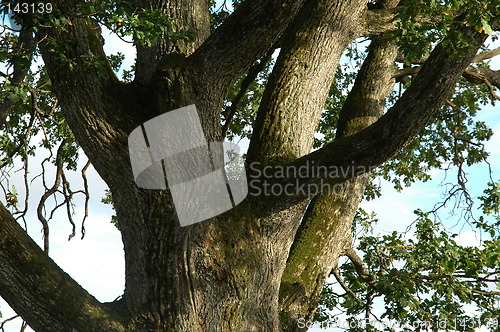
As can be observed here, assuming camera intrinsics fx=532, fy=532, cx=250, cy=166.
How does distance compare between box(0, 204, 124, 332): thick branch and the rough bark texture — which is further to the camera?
the rough bark texture

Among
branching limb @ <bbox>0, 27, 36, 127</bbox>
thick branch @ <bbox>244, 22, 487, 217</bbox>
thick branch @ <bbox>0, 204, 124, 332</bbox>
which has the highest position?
branching limb @ <bbox>0, 27, 36, 127</bbox>

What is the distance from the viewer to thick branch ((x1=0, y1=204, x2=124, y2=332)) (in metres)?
4.23

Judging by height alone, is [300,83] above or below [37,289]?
above

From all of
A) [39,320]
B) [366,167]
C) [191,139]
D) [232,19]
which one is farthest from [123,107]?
[366,167]

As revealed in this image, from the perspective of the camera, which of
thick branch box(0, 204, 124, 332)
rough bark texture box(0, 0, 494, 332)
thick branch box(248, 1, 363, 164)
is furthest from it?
thick branch box(248, 1, 363, 164)

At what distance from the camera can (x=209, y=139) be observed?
508cm

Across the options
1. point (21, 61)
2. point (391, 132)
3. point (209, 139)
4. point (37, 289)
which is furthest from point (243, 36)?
point (37, 289)

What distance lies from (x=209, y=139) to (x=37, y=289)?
1.99 m

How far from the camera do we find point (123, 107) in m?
4.94

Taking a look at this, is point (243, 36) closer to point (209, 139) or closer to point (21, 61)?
point (209, 139)

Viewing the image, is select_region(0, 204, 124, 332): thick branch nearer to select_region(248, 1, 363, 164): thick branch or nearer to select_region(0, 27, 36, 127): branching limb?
select_region(0, 27, 36, 127): branching limb

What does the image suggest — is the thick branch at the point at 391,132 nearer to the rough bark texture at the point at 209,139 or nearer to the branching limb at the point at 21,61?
the rough bark texture at the point at 209,139

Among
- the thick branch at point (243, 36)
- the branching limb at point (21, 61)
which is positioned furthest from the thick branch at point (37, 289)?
the thick branch at point (243, 36)

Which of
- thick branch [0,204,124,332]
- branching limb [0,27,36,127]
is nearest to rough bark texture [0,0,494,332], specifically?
thick branch [0,204,124,332]
